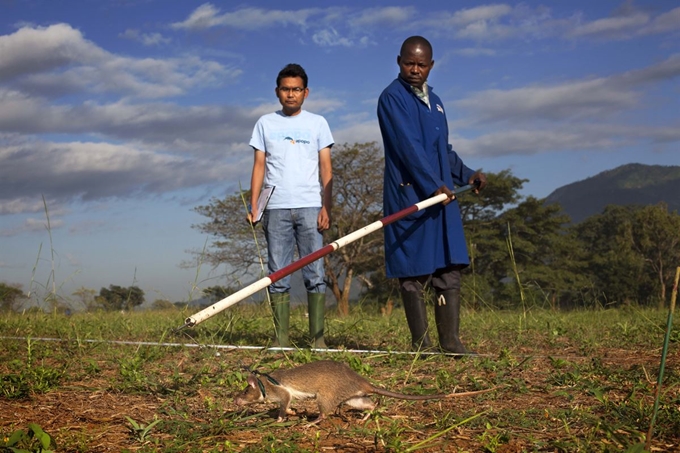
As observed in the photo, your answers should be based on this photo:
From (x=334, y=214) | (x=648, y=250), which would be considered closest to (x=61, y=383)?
(x=334, y=214)

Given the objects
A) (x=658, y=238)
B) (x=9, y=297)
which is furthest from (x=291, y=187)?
(x=658, y=238)

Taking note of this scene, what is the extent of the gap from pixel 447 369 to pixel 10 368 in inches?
119

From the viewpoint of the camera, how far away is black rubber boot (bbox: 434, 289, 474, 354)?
4.88 m

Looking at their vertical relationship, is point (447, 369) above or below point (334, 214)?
below

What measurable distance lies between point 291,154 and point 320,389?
270 centimetres

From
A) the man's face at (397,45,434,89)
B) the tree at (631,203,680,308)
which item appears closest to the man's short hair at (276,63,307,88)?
the man's face at (397,45,434,89)

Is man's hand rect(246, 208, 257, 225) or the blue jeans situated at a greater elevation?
man's hand rect(246, 208, 257, 225)

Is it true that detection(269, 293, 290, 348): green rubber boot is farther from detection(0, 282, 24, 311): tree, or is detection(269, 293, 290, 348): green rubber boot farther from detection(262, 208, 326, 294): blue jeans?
detection(0, 282, 24, 311): tree

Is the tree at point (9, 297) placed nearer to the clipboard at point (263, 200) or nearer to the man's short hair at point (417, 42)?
the clipboard at point (263, 200)

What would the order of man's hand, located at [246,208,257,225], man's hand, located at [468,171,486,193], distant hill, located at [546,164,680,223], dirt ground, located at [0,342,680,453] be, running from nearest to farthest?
dirt ground, located at [0,342,680,453] → man's hand, located at [468,171,486,193] → man's hand, located at [246,208,257,225] → distant hill, located at [546,164,680,223]

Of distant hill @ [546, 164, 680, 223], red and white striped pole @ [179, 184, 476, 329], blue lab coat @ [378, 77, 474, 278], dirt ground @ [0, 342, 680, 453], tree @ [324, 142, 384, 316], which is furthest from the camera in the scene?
distant hill @ [546, 164, 680, 223]

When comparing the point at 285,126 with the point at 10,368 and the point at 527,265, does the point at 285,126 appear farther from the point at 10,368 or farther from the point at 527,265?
the point at 527,265

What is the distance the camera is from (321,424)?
320 centimetres

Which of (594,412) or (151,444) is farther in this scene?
(594,412)
